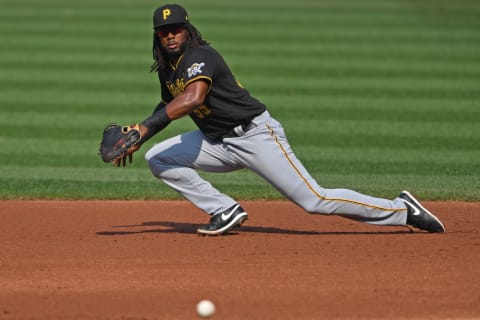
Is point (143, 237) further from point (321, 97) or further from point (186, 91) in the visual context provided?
point (321, 97)

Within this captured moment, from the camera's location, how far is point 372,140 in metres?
11.5

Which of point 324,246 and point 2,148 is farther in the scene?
point 2,148

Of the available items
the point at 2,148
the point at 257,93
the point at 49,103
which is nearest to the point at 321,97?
the point at 257,93

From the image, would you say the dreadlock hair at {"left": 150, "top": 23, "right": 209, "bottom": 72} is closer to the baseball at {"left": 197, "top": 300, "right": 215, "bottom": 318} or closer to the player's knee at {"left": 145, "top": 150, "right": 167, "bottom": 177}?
the player's knee at {"left": 145, "top": 150, "right": 167, "bottom": 177}

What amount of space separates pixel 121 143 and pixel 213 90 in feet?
2.50

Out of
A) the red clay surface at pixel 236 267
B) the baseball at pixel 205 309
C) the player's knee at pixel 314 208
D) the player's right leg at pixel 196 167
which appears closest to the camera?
the baseball at pixel 205 309

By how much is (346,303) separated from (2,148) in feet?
22.3

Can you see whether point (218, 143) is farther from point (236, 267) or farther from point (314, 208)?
point (236, 267)

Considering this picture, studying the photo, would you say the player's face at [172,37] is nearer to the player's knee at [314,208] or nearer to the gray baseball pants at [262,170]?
the gray baseball pants at [262,170]

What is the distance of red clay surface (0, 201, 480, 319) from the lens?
536 centimetres

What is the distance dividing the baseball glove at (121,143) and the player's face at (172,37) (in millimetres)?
609

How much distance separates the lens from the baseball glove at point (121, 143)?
6.55m

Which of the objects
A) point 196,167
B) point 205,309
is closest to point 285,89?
point 196,167

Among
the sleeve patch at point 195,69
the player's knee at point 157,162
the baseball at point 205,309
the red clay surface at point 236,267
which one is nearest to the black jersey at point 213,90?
the sleeve patch at point 195,69
